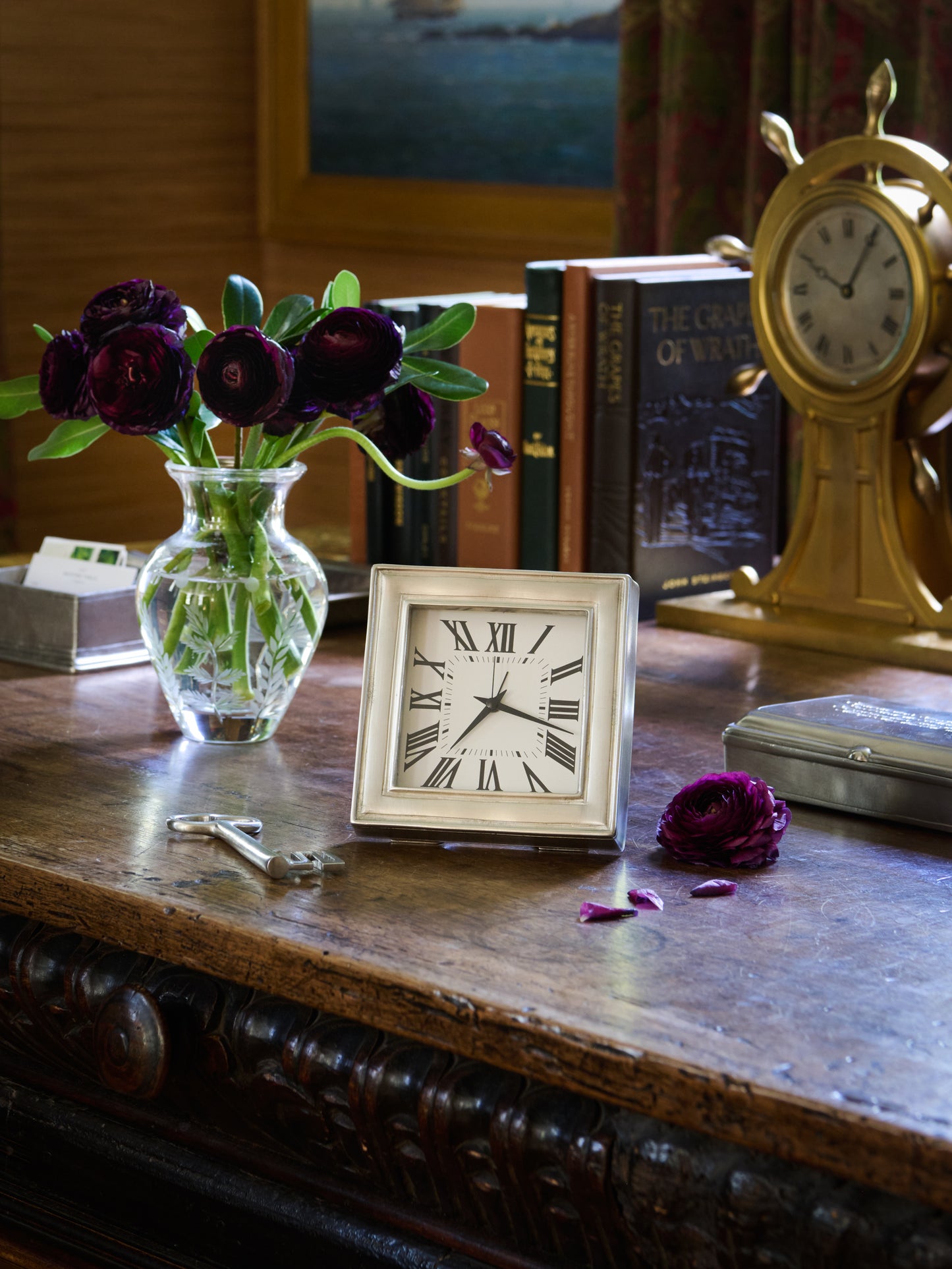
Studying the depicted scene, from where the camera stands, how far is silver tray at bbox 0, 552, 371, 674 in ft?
4.77

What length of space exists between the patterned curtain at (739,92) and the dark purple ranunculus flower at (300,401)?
3.48ft

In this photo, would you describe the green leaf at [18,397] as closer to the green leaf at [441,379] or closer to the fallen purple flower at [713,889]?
the green leaf at [441,379]

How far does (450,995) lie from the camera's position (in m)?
0.80

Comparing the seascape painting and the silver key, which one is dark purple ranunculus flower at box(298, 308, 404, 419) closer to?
the silver key

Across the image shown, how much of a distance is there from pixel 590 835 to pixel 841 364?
0.76m

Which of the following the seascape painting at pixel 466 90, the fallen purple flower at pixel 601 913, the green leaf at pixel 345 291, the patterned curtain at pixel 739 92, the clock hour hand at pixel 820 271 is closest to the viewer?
the fallen purple flower at pixel 601 913

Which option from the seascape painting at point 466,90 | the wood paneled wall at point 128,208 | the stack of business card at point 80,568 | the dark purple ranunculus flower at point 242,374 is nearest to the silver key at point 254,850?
the dark purple ranunculus flower at point 242,374

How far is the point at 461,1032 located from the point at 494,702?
0.29m

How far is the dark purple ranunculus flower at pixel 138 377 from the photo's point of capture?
111cm

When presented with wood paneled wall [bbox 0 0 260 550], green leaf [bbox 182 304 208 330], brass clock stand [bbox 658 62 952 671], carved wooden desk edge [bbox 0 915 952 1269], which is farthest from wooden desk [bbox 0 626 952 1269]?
wood paneled wall [bbox 0 0 260 550]

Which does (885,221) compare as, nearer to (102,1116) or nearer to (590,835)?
(590,835)

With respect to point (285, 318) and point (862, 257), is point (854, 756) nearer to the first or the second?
point (285, 318)

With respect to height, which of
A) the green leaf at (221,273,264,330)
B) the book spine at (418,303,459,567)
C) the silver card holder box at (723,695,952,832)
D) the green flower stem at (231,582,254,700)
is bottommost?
the silver card holder box at (723,695,952,832)

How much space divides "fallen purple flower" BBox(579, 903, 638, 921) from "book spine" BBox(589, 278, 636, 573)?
80cm
